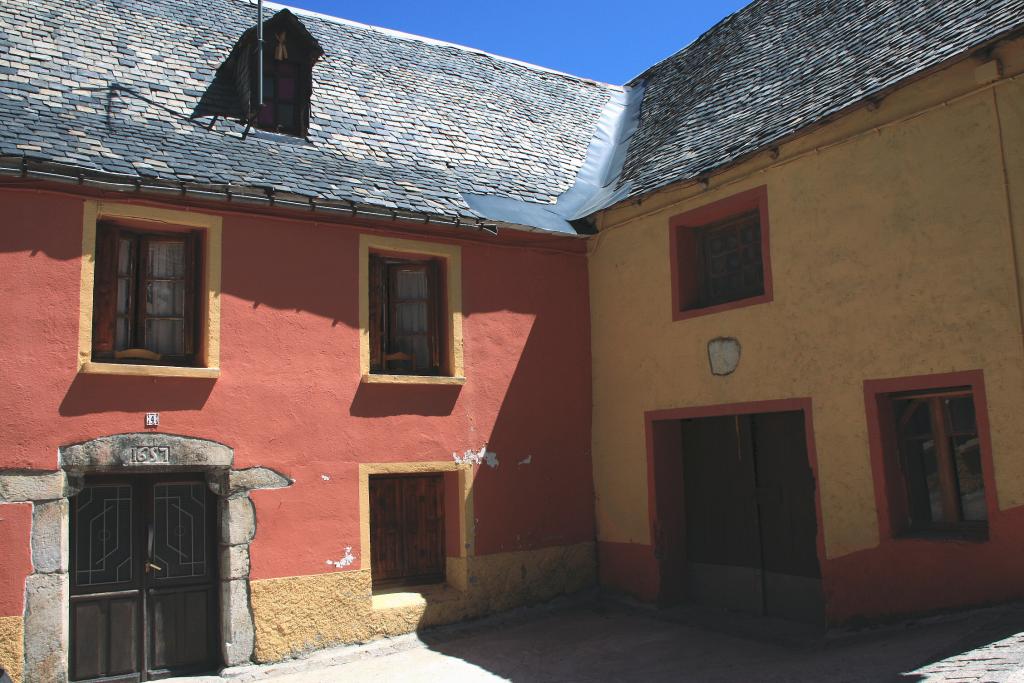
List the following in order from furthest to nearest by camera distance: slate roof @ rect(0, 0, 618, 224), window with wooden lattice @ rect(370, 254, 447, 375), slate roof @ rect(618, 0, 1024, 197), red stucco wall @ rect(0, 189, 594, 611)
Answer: window with wooden lattice @ rect(370, 254, 447, 375) → slate roof @ rect(0, 0, 618, 224) → slate roof @ rect(618, 0, 1024, 197) → red stucco wall @ rect(0, 189, 594, 611)

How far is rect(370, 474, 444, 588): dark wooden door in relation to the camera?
383 inches

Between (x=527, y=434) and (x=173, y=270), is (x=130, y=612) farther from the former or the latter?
(x=527, y=434)

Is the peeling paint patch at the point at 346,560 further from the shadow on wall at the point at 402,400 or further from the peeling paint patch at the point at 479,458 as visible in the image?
the peeling paint patch at the point at 479,458

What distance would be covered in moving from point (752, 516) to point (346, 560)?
4505 mm

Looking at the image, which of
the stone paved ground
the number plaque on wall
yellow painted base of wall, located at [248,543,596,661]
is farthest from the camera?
yellow painted base of wall, located at [248,543,596,661]

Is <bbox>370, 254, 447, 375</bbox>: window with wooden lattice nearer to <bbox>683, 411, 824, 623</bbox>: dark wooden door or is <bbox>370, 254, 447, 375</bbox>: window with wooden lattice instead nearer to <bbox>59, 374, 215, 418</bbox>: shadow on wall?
<bbox>59, 374, 215, 418</bbox>: shadow on wall

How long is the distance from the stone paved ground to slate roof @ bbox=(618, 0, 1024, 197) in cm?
481

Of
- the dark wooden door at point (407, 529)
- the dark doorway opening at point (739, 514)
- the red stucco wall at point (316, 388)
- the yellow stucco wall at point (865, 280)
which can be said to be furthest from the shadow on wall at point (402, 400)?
the dark doorway opening at point (739, 514)

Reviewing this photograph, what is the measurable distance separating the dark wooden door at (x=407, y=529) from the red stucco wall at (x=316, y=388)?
0.44 metres

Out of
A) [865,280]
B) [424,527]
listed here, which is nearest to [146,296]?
[424,527]

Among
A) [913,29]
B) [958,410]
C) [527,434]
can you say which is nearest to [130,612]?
[527,434]

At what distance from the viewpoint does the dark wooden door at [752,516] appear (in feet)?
30.7

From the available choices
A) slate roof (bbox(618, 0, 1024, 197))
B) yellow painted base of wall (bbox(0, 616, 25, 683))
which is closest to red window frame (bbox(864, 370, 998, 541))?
slate roof (bbox(618, 0, 1024, 197))

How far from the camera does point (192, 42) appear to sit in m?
11.2
